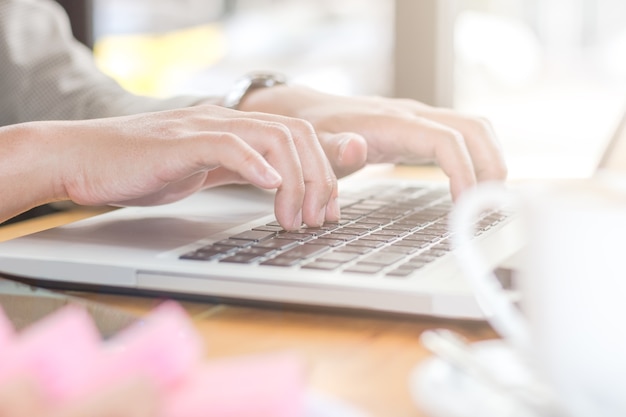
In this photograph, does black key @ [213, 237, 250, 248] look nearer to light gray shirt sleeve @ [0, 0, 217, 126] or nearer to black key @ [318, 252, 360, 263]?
black key @ [318, 252, 360, 263]

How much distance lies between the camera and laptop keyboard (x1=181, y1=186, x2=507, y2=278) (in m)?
0.58

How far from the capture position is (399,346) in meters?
0.49

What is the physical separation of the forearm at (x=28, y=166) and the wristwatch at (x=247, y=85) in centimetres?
35

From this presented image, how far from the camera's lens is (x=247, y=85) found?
1.09 meters

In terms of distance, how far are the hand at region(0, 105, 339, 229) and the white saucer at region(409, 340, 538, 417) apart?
11.7 inches

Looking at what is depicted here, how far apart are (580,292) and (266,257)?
30 cm

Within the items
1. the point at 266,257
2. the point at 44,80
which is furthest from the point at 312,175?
the point at 44,80

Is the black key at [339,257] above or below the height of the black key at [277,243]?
above

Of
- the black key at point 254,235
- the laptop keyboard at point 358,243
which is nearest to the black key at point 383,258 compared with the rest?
the laptop keyboard at point 358,243

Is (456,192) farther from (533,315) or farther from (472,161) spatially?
(533,315)

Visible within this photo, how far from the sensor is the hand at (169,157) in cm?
68

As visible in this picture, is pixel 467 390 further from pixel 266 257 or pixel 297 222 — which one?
pixel 297 222

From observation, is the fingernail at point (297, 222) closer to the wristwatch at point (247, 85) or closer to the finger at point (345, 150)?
the finger at point (345, 150)

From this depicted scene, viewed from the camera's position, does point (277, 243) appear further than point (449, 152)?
No
